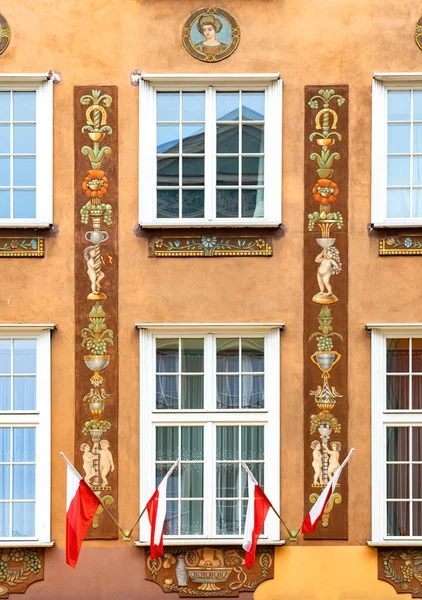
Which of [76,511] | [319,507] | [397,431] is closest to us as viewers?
[319,507]

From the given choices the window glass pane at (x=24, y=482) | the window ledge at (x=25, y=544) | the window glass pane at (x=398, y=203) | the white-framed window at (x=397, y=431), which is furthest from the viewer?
the window glass pane at (x=398, y=203)

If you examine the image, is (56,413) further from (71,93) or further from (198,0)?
(198,0)

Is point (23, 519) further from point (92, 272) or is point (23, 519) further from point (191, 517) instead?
point (92, 272)

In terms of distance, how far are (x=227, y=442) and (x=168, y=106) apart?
157 inches

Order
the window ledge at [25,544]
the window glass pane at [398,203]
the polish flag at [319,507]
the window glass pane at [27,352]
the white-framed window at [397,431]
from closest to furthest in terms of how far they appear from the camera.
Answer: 1. the polish flag at [319,507]
2. the window ledge at [25,544]
3. the white-framed window at [397,431]
4. the window glass pane at [27,352]
5. the window glass pane at [398,203]

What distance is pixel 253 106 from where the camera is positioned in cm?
1466

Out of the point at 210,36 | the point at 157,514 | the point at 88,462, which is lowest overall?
the point at 157,514

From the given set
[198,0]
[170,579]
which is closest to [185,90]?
[198,0]

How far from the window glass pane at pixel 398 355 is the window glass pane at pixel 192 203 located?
2.67 m

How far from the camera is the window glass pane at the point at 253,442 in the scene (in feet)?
47.3

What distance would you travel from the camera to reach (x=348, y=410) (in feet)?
47.1

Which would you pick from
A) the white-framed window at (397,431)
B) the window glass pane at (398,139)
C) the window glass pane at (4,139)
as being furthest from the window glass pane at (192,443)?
the window glass pane at (398,139)

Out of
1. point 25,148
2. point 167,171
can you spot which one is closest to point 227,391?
point 167,171

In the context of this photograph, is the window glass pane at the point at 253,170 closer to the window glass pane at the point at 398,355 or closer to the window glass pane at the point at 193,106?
the window glass pane at the point at 193,106
